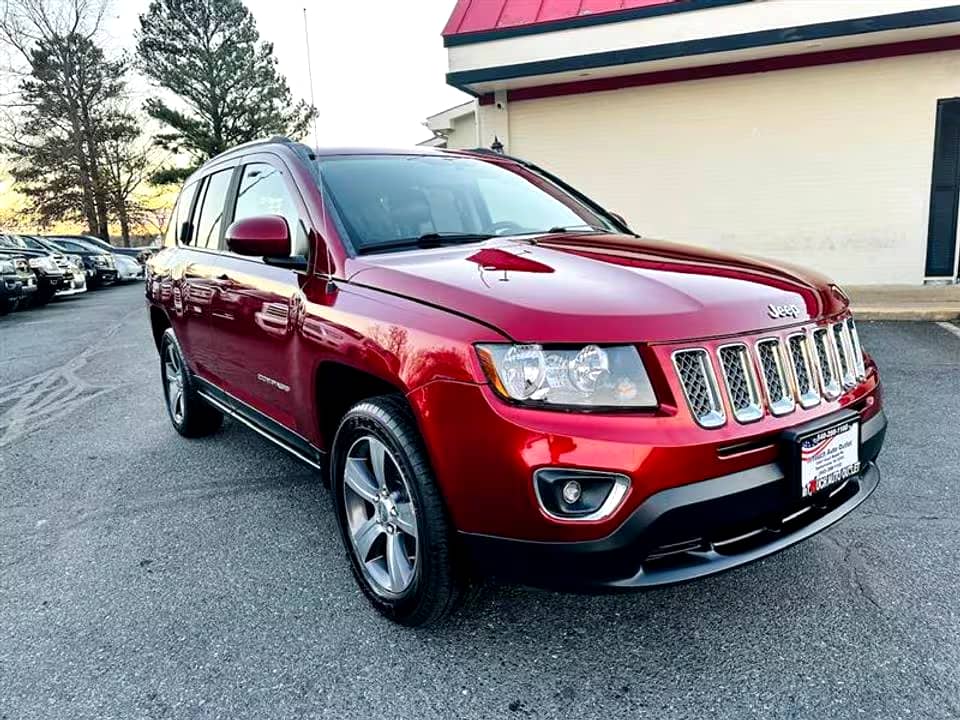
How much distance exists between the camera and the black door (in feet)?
33.9

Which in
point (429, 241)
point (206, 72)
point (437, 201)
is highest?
point (206, 72)

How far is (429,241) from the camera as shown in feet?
10.3

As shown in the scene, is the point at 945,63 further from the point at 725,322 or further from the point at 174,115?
the point at 174,115

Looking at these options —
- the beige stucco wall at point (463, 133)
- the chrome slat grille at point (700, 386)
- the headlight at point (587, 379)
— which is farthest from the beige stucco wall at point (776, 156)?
the headlight at point (587, 379)

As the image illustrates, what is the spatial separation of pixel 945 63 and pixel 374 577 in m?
11.2

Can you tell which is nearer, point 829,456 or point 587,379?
point 587,379

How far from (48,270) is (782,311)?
17262 mm

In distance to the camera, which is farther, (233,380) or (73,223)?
(73,223)

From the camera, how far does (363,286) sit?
2707 millimetres

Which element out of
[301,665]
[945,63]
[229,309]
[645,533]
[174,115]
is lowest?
[301,665]

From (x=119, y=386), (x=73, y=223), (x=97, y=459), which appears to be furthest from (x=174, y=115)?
(x=97, y=459)

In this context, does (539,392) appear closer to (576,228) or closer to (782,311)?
(782,311)

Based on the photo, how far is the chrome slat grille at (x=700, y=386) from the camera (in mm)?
2133

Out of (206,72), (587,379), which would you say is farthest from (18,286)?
(206,72)
